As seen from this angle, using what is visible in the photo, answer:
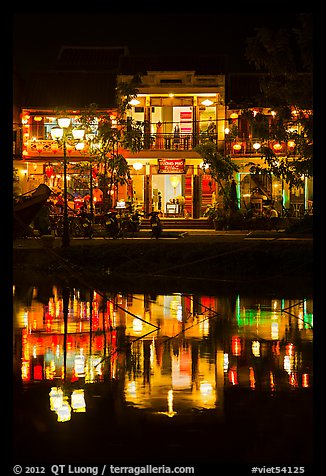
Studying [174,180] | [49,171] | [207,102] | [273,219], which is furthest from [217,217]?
[49,171]

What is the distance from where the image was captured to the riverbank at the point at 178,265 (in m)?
21.3

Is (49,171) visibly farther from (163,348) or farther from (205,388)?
(205,388)

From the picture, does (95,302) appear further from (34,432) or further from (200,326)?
(34,432)

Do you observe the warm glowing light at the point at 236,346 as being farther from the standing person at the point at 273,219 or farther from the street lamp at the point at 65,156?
the standing person at the point at 273,219

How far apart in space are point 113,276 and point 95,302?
513cm

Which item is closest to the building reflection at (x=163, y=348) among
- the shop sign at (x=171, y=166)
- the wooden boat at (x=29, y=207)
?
the wooden boat at (x=29, y=207)

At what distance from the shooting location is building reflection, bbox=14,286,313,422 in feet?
31.8

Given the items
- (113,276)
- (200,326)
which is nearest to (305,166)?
(113,276)

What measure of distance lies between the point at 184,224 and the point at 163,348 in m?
29.8

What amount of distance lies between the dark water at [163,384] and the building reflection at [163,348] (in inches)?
0.7

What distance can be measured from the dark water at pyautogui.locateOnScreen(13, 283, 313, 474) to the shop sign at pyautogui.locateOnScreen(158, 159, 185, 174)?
89.9 feet

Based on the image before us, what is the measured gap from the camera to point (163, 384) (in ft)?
32.8

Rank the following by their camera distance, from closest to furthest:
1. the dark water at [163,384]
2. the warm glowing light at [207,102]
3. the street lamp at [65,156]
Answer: the dark water at [163,384]
the street lamp at [65,156]
the warm glowing light at [207,102]

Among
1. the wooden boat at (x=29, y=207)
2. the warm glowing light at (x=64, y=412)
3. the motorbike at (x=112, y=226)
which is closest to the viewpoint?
the warm glowing light at (x=64, y=412)
